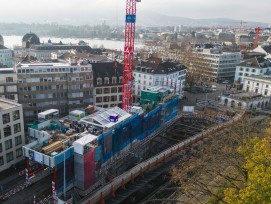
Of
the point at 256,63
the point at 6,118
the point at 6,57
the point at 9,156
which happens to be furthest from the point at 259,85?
the point at 6,57

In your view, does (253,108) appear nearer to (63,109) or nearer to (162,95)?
(162,95)

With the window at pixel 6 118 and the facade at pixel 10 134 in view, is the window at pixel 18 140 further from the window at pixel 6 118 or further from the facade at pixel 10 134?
the window at pixel 6 118

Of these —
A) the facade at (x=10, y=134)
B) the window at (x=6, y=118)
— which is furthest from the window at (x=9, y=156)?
the window at (x=6, y=118)

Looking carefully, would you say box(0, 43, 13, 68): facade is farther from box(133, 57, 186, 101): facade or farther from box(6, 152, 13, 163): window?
box(6, 152, 13, 163): window

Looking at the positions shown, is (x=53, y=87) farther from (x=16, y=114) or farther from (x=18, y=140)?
(x=18, y=140)

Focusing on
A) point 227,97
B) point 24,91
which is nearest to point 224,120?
point 227,97
